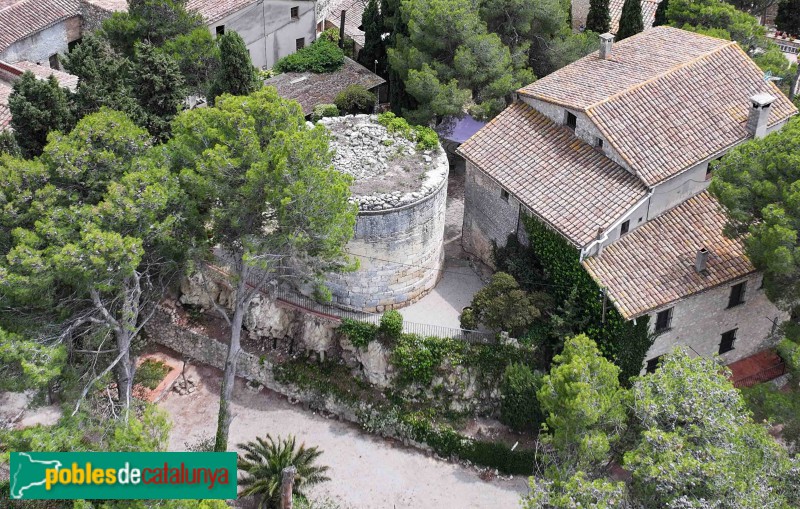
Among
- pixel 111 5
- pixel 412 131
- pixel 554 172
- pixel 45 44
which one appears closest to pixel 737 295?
pixel 554 172

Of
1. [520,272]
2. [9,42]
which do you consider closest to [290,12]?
[9,42]

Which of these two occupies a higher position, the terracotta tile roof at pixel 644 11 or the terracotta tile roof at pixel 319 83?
the terracotta tile roof at pixel 644 11

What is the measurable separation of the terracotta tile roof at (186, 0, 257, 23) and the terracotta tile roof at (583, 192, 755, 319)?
26829mm

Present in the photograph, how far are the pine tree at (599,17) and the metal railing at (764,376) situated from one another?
21624 millimetres

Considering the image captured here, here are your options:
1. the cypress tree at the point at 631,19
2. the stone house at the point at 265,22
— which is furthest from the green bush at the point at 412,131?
the cypress tree at the point at 631,19

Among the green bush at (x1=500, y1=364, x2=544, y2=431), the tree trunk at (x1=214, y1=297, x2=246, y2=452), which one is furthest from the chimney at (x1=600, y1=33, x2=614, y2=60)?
the tree trunk at (x1=214, y1=297, x2=246, y2=452)

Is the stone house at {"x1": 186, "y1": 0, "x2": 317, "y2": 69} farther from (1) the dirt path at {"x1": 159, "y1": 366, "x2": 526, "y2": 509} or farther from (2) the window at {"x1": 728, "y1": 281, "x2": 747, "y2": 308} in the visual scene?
(2) the window at {"x1": 728, "y1": 281, "x2": 747, "y2": 308}

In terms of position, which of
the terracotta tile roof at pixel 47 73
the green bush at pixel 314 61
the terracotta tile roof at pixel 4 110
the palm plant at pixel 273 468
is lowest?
the palm plant at pixel 273 468

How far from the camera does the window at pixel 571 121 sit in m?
38.6

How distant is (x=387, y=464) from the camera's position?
122 feet

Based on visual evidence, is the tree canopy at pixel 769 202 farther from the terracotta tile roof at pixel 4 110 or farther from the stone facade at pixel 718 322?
the terracotta tile roof at pixel 4 110

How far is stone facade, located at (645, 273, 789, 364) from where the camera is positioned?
3638 centimetres

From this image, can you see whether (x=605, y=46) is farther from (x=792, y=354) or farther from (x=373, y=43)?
(x=792, y=354)

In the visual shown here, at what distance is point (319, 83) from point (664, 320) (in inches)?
941
